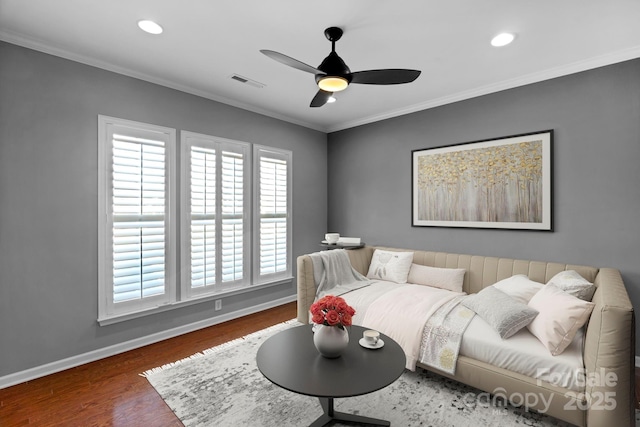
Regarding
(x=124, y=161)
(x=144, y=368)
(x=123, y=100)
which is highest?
(x=123, y=100)

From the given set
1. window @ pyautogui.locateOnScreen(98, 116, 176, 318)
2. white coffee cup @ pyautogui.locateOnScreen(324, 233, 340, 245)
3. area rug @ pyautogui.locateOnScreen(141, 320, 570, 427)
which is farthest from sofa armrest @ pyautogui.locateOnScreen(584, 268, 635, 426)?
window @ pyautogui.locateOnScreen(98, 116, 176, 318)

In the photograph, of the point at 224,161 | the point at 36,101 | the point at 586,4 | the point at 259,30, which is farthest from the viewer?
the point at 224,161

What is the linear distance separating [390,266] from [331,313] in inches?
82.9

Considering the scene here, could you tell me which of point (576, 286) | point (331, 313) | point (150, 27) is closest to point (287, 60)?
point (150, 27)

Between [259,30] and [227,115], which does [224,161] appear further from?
[259,30]

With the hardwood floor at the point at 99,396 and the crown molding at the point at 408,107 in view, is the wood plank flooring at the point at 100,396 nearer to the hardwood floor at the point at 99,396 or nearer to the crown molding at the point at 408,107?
the hardwood floor at the point at 99,396

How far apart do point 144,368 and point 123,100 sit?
2.54 m

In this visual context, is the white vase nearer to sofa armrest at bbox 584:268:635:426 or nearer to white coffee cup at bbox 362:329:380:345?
white coffee cup at bbox 362:329:380:345

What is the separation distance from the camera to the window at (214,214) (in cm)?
356

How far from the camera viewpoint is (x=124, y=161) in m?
3.05

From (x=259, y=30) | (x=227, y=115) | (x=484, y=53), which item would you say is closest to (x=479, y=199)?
(x=484, y=53)

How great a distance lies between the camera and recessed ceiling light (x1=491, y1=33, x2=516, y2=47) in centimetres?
249

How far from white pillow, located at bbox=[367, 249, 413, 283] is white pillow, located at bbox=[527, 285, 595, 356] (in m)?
1.57

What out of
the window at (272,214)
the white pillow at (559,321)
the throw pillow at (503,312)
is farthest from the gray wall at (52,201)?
the white pillow at (559,321)
